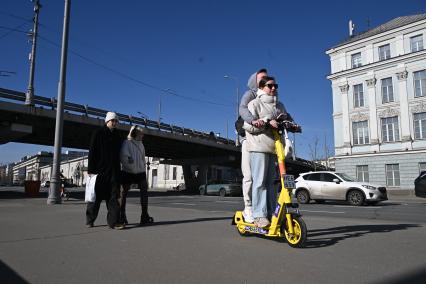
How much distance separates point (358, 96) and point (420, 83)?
588 cm

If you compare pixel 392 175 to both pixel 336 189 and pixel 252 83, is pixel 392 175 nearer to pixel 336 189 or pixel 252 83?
pixel 336 189

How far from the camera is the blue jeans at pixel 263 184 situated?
185 inches

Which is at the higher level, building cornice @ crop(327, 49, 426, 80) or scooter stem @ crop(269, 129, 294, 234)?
building cornice @ crop(327, 49, 426, 80)

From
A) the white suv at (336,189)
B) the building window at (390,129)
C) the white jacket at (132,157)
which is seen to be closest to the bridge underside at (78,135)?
the white suv at (336,189)

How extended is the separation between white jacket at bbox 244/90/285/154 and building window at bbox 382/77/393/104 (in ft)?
116

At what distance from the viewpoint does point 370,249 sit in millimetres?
4141

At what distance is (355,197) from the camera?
53.6ft

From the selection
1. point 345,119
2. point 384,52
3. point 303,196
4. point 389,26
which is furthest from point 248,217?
point 389,26

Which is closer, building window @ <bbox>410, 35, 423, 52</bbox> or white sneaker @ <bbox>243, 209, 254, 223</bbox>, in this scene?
white sneaker @ <bbox>243, 209, 254, 223</bbox>

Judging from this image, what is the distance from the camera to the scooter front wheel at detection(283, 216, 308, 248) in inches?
161

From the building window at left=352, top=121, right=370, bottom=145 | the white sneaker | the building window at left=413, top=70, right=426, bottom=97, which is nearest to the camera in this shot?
the white sneaker

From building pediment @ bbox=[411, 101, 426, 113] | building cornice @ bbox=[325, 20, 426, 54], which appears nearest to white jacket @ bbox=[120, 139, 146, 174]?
building pediment @ bbox=[411, 101, 426, 113]

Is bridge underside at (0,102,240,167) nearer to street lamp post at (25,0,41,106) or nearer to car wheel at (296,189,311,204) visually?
street lamp post at (25,0,41,106)

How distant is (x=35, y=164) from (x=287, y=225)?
15951cm
